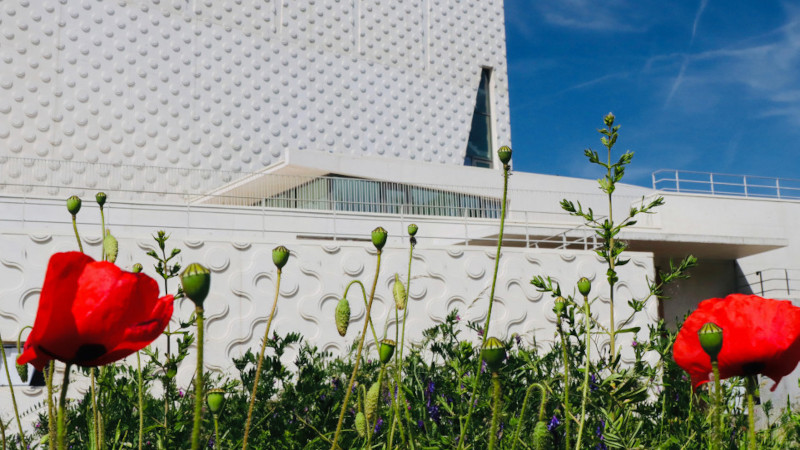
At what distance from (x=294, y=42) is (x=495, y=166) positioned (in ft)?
30.0

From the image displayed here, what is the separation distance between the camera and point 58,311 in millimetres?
636

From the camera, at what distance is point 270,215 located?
572 inches

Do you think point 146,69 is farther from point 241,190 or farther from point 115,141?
point 241,190

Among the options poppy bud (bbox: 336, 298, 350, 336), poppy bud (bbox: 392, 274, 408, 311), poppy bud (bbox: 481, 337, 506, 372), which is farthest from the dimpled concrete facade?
poppy bud (bbox: 481, 337, 506, 372)

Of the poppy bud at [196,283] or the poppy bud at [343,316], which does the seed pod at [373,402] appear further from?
the poppy bud at [196,283]

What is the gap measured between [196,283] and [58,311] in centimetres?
22

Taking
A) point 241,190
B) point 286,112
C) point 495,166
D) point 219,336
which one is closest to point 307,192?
point 241,190

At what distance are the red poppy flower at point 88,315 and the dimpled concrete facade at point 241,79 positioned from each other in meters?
18.6

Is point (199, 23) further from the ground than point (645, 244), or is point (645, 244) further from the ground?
point (199, 23)

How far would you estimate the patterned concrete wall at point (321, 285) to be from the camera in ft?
28.7

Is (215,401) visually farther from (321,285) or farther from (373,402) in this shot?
(321,285)

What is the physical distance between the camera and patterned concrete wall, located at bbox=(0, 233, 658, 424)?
28.7 ft

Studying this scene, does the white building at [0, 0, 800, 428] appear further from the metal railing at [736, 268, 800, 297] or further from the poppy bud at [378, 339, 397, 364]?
the poppy bud at [378, 339, 397, 364]

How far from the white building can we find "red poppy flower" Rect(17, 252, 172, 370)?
8.56 meters
